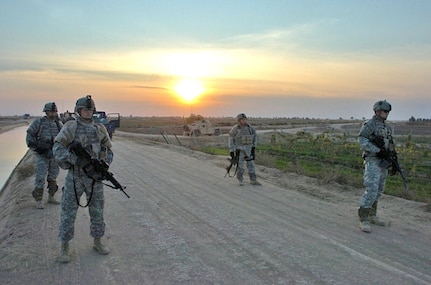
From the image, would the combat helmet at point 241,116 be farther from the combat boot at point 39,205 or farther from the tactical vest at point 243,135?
the combat boot at point 39,205

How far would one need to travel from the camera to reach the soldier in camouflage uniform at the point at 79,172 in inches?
222

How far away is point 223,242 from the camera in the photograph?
21.0 ft

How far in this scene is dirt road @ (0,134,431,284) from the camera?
5.14 metres

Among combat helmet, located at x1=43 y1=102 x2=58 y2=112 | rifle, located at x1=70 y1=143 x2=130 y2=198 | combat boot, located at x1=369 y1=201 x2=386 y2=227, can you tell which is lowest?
combat boot, located at x1=369 y1=201 x2=386 y2=227

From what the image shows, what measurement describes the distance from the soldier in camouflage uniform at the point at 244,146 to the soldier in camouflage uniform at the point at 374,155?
4720mm

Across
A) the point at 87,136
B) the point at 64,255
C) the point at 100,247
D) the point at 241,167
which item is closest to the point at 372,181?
the point at 100,247

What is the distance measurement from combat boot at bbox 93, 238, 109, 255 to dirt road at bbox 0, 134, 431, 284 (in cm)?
11

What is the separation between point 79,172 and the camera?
5758 mm

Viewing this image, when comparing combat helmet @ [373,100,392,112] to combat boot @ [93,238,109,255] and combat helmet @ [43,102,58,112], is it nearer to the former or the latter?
combat boot @ [93,238,109,255]

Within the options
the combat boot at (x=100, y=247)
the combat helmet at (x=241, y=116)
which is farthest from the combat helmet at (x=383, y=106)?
the combat boot at (x=100, y=247)

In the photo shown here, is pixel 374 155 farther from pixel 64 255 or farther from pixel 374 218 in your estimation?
pixel 64 255

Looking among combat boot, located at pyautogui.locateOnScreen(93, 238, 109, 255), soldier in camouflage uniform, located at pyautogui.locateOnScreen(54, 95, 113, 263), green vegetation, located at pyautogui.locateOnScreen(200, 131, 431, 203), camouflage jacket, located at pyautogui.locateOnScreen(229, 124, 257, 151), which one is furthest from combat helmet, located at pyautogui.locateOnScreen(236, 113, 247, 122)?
combat boot, located at pyautogui.locateOnScreen(93, 238, 109, 255)

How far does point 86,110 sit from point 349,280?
418 centimetres

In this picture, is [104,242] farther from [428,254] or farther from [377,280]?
[428,254]
